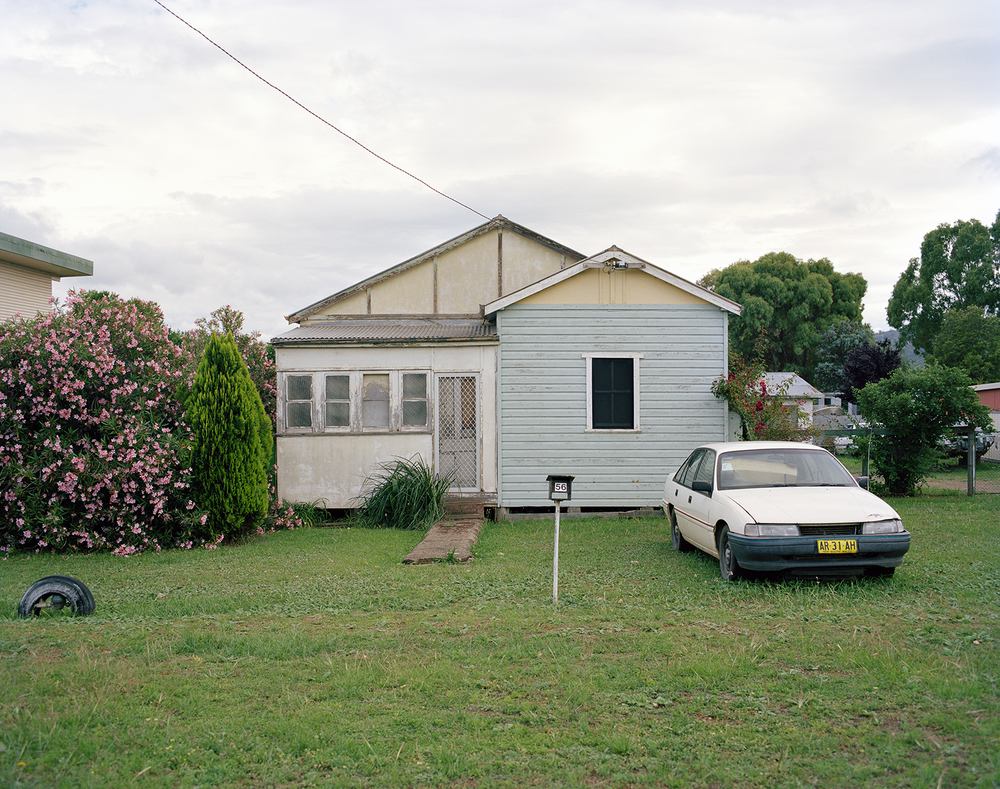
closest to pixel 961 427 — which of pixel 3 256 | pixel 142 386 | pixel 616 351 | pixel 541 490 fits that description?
pixel 616 351

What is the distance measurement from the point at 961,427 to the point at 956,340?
27.7 meters

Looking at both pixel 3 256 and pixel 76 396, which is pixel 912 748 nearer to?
pixel 76 396

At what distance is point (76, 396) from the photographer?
11320 mm

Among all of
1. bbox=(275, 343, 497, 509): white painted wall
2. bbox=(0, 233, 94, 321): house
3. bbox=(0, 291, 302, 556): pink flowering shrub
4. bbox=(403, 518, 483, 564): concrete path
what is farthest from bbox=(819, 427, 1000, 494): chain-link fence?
bbox=(0, 233, 94, 321): house

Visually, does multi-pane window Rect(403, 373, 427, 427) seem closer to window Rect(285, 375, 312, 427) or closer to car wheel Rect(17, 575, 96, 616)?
window Rect(285, 375, 312, 427)

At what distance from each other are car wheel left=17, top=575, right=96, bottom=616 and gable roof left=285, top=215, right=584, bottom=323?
35.6ft

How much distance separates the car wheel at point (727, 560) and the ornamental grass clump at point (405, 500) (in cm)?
636

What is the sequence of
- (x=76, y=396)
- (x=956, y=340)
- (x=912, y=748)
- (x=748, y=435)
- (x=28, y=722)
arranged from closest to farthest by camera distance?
(x=912, y=748) < (x=28, y=722) < (x=76, y=396) < (x=748, y=435) < (x=956, y=340)

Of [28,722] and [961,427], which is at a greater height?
[961,427]

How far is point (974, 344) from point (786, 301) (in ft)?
37.9

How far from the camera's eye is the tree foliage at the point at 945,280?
43969 millimetres

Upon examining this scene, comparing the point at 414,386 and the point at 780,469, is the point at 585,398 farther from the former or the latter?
the point at 780,469

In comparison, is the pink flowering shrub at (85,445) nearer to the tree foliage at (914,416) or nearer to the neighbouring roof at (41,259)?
the neighbouring roof at (41,259)

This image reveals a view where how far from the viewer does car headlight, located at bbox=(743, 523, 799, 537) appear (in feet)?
24.8
